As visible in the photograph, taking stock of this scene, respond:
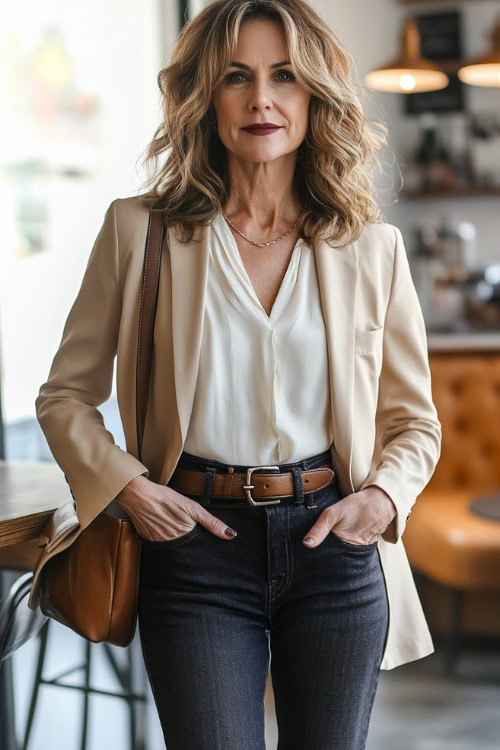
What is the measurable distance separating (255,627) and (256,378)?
0.37 m

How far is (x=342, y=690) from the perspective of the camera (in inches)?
55.0

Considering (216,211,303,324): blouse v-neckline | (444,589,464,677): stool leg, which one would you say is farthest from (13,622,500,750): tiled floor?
(216,211,303,324): blouse v-neckline

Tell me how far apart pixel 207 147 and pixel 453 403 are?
2.62m

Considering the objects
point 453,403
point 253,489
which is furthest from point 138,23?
point 253,489

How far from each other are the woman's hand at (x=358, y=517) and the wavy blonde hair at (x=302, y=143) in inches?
16.1

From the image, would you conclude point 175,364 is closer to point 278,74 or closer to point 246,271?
point 246,271

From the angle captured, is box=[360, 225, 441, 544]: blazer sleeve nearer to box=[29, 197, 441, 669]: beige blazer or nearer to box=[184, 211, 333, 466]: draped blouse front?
box=[29, 197, 441, 669]: beige blazer

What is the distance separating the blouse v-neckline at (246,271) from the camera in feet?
4.71

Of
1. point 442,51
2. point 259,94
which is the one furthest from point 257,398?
point 442,51

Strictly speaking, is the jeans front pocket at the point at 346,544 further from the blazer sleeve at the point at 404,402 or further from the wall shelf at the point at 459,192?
the wall shelf at the point at 459,192

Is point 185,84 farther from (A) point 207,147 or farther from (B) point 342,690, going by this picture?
(B) point 342,690

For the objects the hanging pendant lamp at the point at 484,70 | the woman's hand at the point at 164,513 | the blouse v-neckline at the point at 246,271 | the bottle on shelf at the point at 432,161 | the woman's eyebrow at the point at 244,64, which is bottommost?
the woman's hand at the point at 164,513

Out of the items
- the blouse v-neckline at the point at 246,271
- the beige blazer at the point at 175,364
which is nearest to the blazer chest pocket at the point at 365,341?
the beige blazer at the point at 175,364

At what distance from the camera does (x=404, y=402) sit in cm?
161
